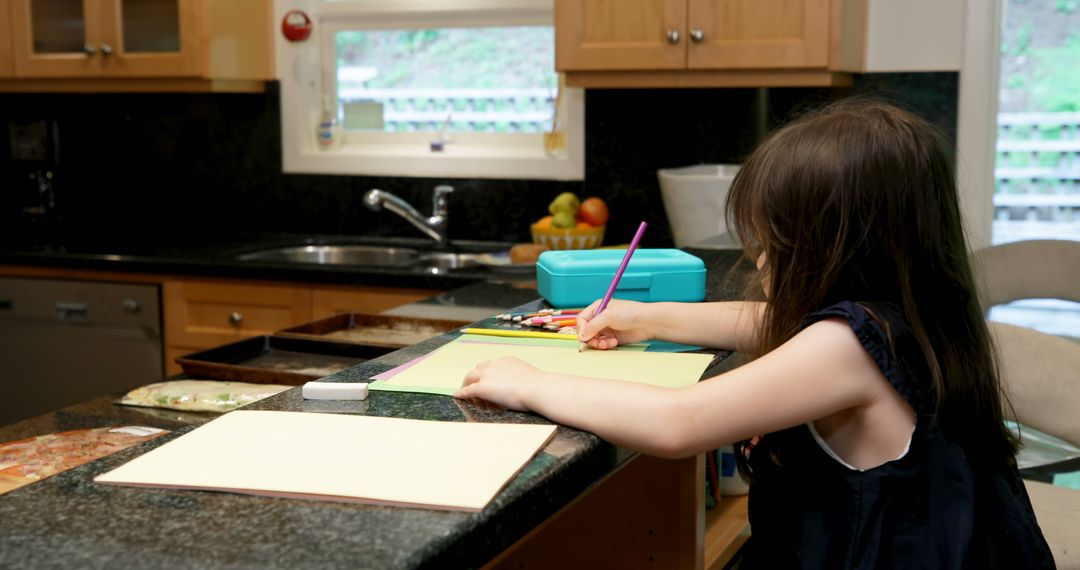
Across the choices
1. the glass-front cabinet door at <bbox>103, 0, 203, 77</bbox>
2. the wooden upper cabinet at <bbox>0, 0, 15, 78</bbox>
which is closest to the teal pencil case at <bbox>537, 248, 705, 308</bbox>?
the glass-front cabinet door at <bbox>103, 0, 203, 77</bbox>

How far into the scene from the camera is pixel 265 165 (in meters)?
3.77

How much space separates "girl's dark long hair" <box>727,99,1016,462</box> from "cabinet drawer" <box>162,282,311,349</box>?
2.13m

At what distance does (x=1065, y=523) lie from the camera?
5.81 ft

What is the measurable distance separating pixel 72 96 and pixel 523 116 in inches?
62.0

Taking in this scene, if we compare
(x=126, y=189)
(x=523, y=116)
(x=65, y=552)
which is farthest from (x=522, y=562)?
(x=126, y=189)

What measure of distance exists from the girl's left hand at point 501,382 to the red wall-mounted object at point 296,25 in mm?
2689

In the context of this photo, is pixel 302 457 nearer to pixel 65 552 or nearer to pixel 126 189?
pixel 65 552

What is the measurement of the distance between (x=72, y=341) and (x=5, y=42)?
1001mm

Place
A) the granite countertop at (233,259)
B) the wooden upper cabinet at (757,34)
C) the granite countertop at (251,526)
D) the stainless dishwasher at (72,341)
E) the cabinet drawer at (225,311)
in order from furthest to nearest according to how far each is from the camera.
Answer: the stainless dishwasher at (72,341), the cabinet drawer at (225,311), the granite countertop at (233,259), the wooden upper cabinet at (757,34), the granite countertop at (251,526)

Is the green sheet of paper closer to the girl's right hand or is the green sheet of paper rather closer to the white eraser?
the girl's right hand

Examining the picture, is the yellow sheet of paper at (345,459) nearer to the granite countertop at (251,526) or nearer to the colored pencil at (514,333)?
the granite countertop at (251,526)

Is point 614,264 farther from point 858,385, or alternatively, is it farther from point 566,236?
point 566,236

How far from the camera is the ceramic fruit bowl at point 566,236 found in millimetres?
3186

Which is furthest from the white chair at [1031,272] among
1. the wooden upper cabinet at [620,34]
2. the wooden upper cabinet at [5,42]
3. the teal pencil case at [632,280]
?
the wooden upper cabinet at [5,42]
